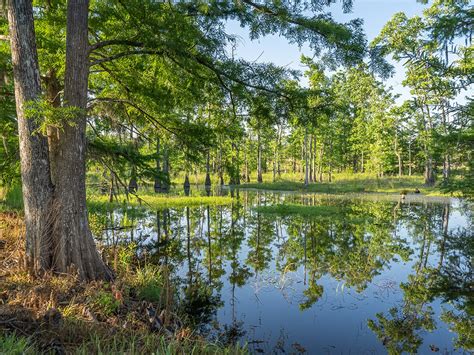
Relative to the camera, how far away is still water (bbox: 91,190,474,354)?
5.73m

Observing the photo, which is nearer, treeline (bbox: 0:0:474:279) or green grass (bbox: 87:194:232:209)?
treeline (bbox: 0:0:474:279)

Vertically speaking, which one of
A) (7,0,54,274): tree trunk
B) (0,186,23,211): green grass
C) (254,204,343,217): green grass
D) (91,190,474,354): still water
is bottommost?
(91,190,474,354): still water

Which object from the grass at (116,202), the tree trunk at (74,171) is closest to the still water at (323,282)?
the tree trunk at (74,171)

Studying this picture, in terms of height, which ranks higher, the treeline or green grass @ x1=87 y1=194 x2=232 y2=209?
the treeline

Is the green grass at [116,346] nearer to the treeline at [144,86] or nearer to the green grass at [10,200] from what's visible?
the treeline at [144,86]

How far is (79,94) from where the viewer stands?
242 inches

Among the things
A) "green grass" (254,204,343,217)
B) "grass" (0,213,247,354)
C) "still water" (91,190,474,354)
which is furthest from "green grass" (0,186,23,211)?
"green grass" (254,204,343,217)

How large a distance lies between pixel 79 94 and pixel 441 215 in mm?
19760

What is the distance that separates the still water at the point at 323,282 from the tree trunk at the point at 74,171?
234cm

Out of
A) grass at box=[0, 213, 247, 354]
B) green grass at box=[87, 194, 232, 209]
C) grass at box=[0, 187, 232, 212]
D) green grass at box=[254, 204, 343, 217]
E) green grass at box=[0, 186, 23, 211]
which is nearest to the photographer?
grass at box=[0, 213, 247, 354]

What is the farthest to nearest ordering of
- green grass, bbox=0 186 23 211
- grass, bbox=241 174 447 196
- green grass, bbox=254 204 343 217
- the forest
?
grass, bbox=241 174 447 196, green grass, bbox=254 204 343 217, green grass, bbox=0 186 23 211, the forest

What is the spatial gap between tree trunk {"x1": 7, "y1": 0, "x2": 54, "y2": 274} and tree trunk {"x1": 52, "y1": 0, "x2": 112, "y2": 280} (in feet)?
0.61

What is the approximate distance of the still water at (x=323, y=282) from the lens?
5730 millimetres

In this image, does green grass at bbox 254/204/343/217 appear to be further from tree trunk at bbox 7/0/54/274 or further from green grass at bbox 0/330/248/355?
green grass at bbox 0/330/248/355
